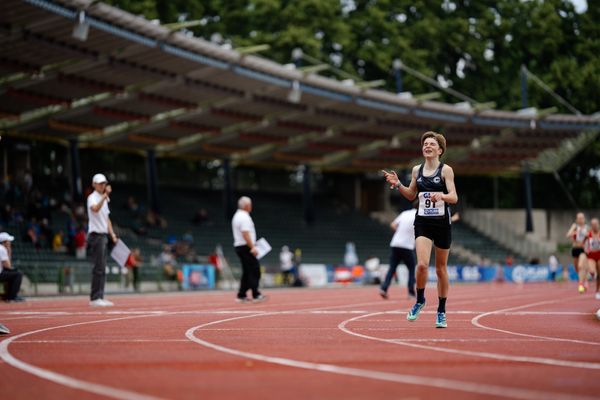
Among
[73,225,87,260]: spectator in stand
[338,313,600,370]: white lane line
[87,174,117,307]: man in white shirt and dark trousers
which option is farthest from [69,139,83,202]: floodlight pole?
[338,313,600,370]: white lane line

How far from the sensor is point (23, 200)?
37.7 meters

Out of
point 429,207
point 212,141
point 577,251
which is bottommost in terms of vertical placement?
point 577,251

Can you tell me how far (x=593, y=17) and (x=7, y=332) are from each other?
54.9 metres

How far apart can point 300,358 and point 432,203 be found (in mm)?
3913

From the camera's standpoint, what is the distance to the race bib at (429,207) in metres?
11.5

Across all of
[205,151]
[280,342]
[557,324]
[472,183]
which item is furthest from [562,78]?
[280,342]

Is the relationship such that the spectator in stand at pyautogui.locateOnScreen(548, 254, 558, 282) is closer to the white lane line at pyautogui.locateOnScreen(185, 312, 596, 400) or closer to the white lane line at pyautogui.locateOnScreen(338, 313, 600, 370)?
the white lane line at pyautogui.locateOnScreen(338, 313, 600, 370)

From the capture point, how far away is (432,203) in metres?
11.5

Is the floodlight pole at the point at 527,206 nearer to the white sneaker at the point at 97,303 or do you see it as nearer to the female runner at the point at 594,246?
the female runner at the point at 594,246

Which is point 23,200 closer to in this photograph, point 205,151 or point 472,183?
point 205,151

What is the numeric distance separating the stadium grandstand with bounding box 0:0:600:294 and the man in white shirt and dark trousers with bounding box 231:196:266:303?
9.46 m

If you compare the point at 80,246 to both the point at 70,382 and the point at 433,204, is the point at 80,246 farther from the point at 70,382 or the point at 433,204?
the point at 70,382

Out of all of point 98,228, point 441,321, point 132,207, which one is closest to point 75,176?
point 132,207

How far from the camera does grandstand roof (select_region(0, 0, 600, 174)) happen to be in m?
31.4
